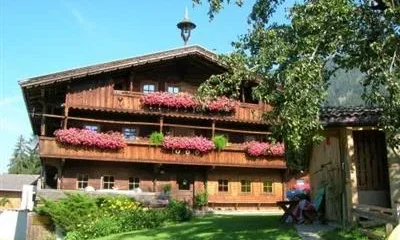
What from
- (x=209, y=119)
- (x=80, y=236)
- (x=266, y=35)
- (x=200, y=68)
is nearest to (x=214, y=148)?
(x=209, y=119)

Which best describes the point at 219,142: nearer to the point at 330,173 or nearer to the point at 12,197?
the point at 330,173

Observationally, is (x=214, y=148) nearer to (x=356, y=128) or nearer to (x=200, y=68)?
(x=200, y=68)

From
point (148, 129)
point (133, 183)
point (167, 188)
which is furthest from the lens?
point (148, 129)

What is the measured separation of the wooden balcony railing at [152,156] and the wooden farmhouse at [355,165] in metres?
11.8

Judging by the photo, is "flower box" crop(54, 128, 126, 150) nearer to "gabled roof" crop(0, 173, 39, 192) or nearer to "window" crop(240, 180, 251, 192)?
"window" crop(240, 180, 251, 192)

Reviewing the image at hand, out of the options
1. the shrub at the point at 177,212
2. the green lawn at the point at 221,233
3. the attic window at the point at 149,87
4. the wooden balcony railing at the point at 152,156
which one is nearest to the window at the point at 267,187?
the wooden balcony railing at the point at 152,156

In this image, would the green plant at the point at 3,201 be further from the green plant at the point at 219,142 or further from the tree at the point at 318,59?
the tree at the point at 318,59

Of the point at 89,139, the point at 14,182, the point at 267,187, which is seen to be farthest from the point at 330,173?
the point at 14,182

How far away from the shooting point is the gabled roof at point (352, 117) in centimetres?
1398

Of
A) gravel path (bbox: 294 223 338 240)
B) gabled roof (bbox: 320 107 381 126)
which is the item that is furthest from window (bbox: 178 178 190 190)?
gabled roof (bbox: 320 107 381 126)

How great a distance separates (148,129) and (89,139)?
4569 millimetres

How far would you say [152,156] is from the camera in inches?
1083

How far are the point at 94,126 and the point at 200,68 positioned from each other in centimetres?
734

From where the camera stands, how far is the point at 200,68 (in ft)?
103
